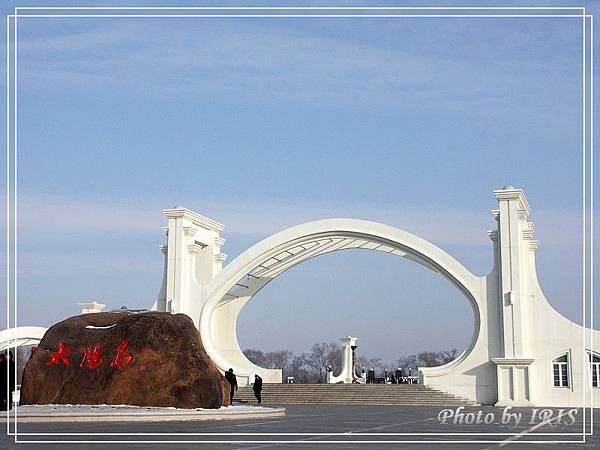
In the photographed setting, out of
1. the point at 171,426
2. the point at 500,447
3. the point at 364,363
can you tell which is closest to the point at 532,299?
the point at 171,426

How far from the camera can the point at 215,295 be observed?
42062 mm

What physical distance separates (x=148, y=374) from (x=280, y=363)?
83872mm

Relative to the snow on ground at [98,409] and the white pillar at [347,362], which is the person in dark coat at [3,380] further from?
the white pillar at [347,362]

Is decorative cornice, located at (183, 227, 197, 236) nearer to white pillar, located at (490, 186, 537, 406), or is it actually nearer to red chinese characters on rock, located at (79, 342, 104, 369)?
white pillar, located at (490, 186, 537, 406)

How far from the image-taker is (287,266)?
45094mm

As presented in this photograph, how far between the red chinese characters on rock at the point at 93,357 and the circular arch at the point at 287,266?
19.5 m

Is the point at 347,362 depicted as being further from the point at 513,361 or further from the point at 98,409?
the point at 98,409

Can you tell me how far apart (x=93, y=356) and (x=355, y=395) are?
18000 millimetres

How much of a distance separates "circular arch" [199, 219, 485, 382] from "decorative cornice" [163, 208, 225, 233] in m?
3.07

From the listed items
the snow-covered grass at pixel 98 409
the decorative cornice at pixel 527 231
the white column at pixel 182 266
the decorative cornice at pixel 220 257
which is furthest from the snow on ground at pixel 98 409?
the decorative cornice at pixel 220 257

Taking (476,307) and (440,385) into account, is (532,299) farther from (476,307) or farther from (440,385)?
(440,385)

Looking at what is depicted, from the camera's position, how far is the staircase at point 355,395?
3628 cm

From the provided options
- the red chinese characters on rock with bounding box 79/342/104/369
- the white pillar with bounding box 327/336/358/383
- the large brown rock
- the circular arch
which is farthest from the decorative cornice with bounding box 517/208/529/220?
the red chinese characters on rock with bounding box 79/342/104/369

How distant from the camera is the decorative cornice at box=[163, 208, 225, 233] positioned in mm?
42031
